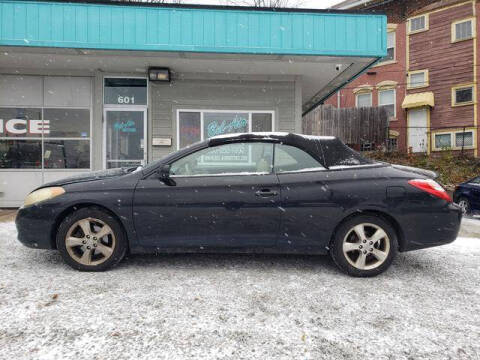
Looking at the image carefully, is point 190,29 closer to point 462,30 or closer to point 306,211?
point 306,211

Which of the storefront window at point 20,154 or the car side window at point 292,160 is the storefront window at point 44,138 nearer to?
the storefront window at point 20,154

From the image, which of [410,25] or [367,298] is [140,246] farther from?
[410,25]

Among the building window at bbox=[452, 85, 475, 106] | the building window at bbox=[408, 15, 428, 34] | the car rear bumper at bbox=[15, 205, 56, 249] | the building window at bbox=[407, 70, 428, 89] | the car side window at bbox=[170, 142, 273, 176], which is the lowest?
the car rear bumper at bbox=[15, 205, 56, 249]

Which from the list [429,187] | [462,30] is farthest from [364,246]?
[462,30]

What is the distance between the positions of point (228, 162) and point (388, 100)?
2074 cm

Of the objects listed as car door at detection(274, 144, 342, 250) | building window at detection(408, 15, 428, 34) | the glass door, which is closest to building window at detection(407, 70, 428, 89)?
building window at detection(408, 15, 428, 34)

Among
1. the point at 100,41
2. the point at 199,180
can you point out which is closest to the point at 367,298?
the point at 199,180

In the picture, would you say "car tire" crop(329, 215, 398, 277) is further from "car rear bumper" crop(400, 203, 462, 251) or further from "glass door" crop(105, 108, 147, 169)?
"glass door" crop(105, 108, 147, 169)

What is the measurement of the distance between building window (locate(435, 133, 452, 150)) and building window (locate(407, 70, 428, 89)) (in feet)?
11.1

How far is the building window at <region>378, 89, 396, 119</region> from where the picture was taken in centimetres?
2059

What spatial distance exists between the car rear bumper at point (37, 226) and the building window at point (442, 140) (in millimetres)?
20469

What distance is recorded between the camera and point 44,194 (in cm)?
338

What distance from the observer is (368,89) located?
21.5 meters

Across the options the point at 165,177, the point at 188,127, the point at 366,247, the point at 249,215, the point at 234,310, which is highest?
the point at 188,127
